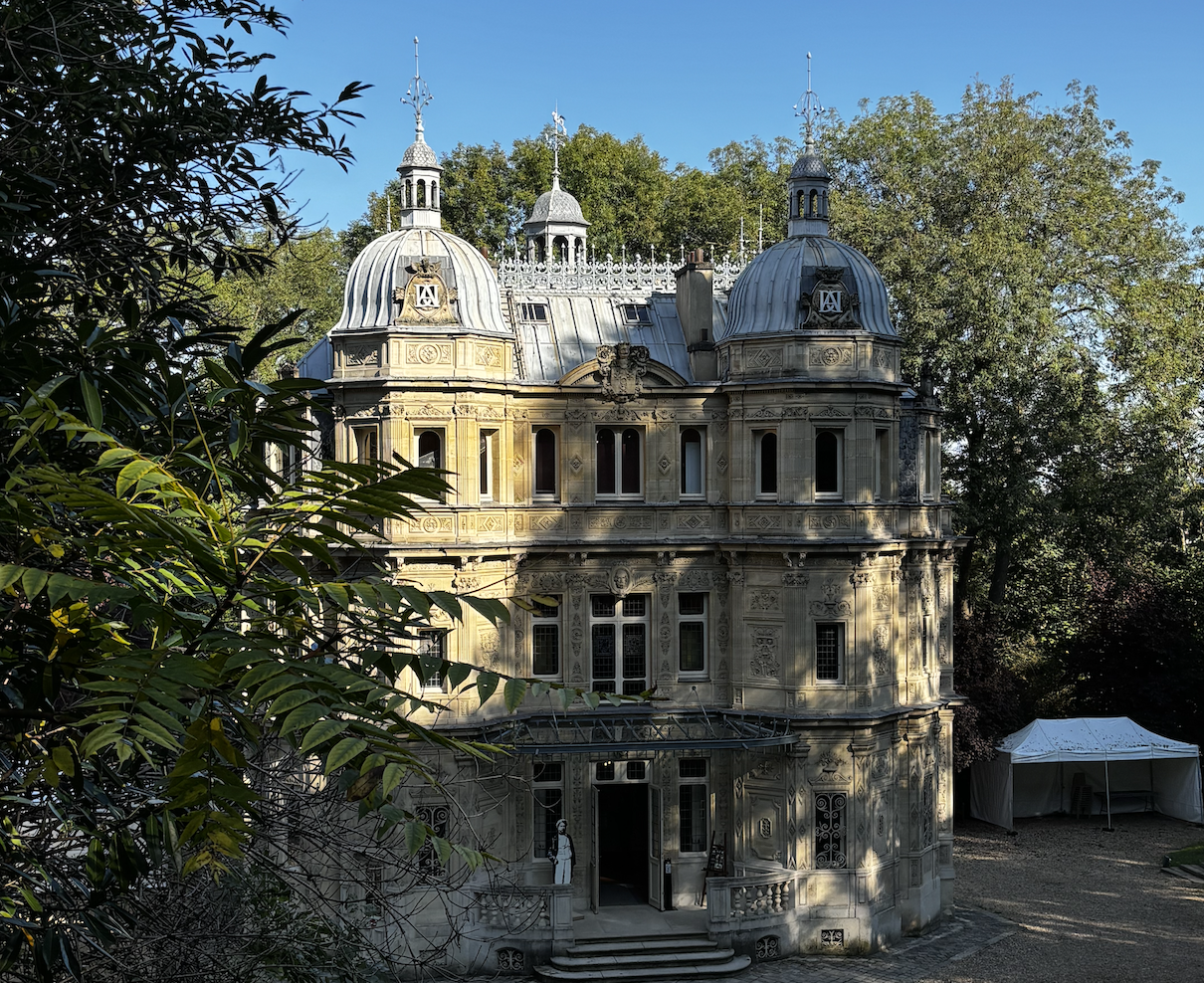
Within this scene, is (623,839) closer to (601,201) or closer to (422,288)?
(422,288)

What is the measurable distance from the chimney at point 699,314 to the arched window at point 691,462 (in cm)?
131

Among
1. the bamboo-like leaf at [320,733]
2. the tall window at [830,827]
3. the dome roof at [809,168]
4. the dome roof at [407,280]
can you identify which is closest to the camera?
the bamboo-like leaf at [320,733]

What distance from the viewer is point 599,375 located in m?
27.2

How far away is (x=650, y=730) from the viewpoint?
26609mm

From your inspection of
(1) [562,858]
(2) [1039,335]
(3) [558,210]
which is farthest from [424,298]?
(2) [1039,335]

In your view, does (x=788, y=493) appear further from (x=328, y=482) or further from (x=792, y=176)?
(x=328, y=482)

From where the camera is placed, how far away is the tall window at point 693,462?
27812 millimetres

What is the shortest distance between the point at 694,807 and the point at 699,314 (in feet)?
34.8

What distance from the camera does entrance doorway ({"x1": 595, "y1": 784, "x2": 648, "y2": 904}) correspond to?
27672mm

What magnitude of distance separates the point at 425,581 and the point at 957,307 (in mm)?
18201

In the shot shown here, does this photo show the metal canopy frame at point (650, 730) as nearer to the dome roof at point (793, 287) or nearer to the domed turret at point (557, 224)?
the dome roof at point (793, 287)

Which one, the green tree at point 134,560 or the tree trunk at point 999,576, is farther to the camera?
the tree trunk at point 999,576

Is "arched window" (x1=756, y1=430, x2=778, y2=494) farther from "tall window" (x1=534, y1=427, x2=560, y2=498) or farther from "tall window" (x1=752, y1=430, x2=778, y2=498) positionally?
"tall window" (x1=534, y1=427, x2=560, y2=498)

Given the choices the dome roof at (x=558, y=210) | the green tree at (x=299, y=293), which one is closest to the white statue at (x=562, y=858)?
the dome roof at (x=558, y=210)
